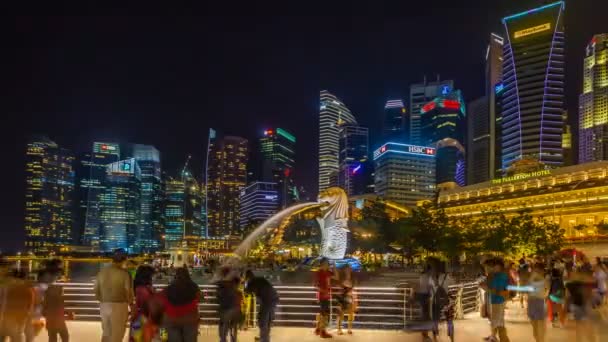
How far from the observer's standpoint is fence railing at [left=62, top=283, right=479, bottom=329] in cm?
1533

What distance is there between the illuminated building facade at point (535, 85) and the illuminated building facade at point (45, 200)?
148m

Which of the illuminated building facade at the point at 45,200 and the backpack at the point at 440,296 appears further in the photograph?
the illuminated building facade at the point at 45,200

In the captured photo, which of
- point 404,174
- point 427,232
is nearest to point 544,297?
point 427,232

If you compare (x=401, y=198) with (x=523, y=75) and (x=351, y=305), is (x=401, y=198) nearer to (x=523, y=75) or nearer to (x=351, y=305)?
(x=523, y=75)

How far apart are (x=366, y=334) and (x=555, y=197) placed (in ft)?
303

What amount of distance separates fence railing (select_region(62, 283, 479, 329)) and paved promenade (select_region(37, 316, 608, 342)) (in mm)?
546

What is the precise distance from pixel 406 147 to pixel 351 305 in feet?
609

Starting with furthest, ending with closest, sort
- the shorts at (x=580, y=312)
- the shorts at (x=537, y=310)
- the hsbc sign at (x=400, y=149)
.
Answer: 1. the hsbc sign at (x=400, y=149)
2. the shorts at (x=537, y=310)
3. the shorts at (x=580, y=312)

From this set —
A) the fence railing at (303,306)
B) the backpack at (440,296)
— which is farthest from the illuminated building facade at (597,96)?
the backpack at (440,296)

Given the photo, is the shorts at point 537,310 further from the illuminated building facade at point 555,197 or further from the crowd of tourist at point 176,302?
the illuminated building facade at point 555,197

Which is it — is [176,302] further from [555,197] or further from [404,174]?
[404,174]

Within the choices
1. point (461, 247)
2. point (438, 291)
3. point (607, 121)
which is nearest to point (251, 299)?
point (438, 291)

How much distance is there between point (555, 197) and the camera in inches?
3780

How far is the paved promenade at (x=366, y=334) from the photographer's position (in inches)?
524
